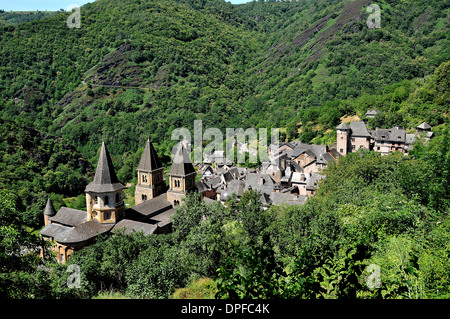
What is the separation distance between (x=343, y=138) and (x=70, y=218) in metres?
44.8

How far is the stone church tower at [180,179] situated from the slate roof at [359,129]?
34.8 metres

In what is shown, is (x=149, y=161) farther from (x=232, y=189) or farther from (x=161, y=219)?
(x=232, y=189)

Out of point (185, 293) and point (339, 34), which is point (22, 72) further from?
point (185, 293)

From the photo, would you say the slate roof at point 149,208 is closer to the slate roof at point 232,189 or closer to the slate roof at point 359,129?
the slate roof at point 232,189

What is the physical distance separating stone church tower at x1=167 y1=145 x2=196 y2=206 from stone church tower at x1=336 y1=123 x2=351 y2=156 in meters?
31.6

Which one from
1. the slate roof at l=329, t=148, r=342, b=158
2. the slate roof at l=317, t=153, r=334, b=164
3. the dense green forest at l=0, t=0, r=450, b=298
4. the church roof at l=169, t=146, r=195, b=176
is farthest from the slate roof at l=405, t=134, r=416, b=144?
the church roof at l=169, t=146, r=195, b=176

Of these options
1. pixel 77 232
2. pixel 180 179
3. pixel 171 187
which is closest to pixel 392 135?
pixel 180 179

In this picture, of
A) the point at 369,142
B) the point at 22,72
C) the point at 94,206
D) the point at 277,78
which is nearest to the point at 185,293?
the point at 94,206

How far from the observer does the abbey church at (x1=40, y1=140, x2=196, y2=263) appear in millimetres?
29984

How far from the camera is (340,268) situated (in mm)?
7234

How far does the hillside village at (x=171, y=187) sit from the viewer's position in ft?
103

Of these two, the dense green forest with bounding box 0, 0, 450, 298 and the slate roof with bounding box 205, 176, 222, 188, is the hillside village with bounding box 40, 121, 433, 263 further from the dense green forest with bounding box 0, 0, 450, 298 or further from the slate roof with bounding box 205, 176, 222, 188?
the dense green forest with bounding box 0, 0, 450, 298

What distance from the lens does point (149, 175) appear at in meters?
40.1

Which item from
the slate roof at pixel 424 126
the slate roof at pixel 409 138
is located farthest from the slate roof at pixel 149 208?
the slate roof at pixel 424 126
